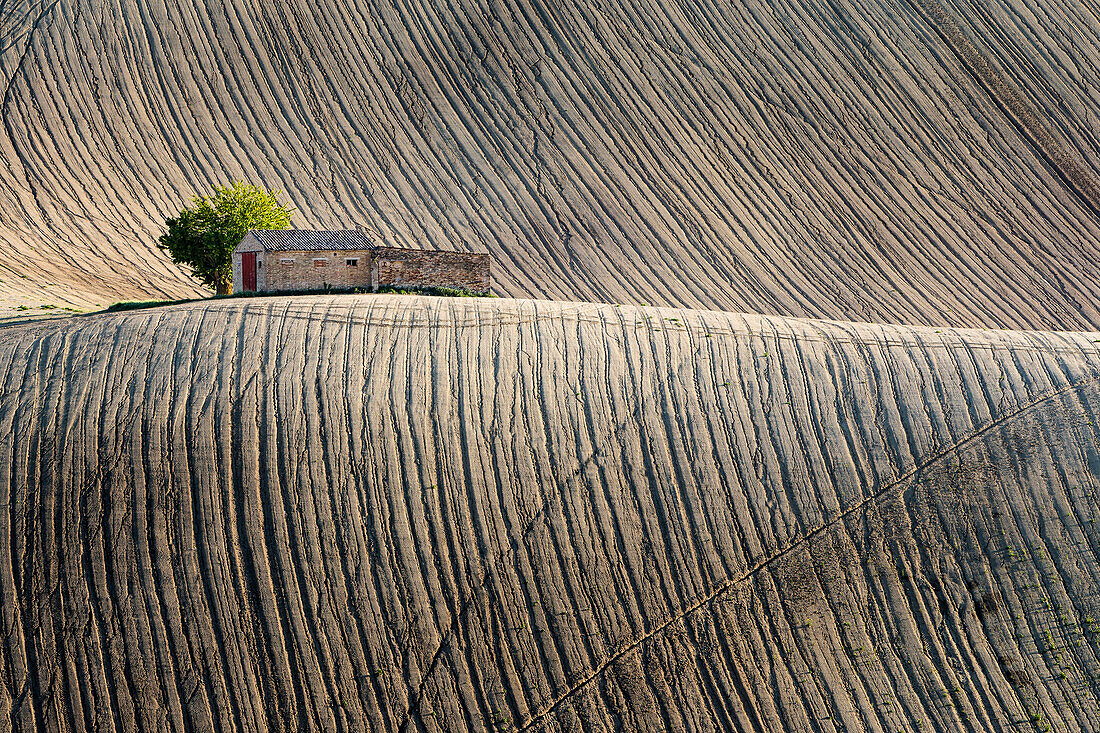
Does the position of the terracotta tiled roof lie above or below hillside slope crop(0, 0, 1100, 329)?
below

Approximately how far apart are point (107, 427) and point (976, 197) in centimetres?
2761

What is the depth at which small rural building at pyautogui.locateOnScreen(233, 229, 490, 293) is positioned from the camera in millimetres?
15508

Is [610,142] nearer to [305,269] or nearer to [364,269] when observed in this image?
[364,269]

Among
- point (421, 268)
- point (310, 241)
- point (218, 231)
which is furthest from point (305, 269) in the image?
point (218, 231)

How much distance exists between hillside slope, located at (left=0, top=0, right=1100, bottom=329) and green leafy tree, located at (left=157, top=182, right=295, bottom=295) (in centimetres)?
315

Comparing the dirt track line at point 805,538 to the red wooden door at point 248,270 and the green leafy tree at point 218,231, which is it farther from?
the green leafy tree at point 218,231

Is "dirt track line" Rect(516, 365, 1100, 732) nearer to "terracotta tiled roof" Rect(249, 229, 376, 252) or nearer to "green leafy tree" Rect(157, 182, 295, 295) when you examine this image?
"terracotta tiled roof" Rect(249, 229, 376, 252)

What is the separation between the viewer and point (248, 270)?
53.9 feet

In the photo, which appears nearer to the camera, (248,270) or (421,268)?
(421,268)

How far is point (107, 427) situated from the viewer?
11.6m

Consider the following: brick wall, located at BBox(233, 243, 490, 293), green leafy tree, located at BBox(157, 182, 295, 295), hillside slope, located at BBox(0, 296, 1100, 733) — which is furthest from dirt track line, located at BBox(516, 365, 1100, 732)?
green leafy tree, located at BBox(157, 182, 295, 295)

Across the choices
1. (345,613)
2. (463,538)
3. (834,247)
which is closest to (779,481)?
(463,538)

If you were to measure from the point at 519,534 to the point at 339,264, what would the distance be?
21.0ft

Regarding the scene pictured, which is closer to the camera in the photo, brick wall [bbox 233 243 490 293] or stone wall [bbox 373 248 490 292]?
brick wall [bbox 233 243 490 293]
